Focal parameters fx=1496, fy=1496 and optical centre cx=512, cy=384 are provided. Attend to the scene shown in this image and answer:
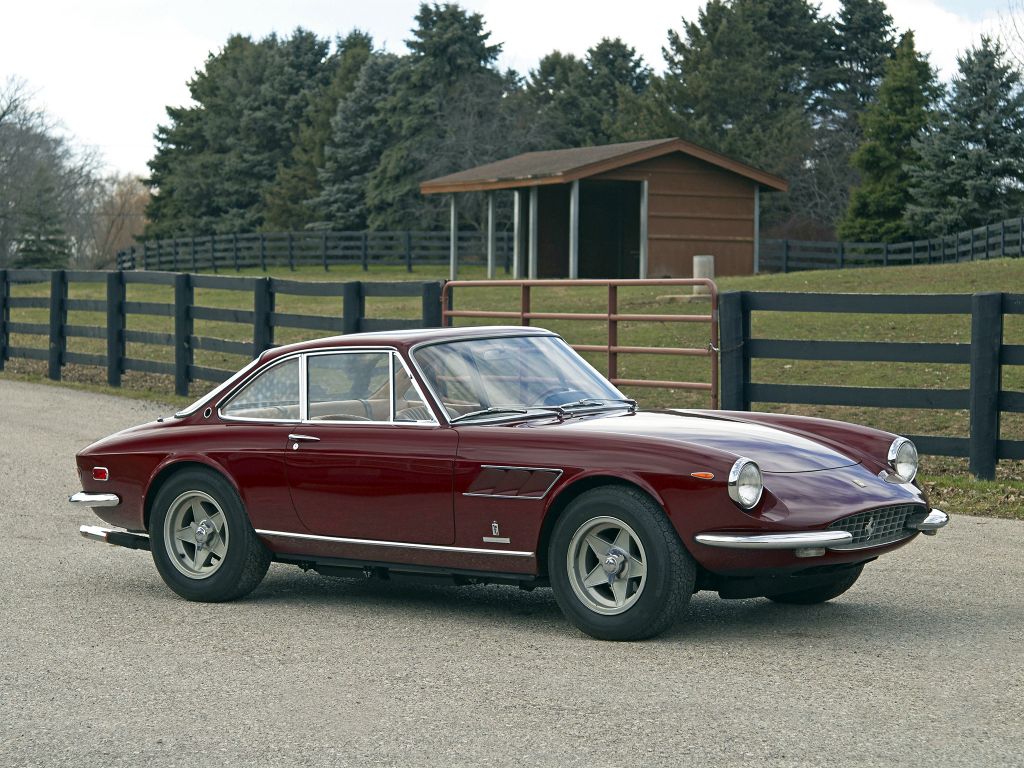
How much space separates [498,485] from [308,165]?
68134mm

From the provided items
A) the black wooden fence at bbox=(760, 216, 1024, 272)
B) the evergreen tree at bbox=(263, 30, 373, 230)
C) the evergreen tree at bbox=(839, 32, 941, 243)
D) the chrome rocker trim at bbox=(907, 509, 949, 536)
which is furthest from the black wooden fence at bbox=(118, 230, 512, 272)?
the chrome rocker trim at bbox=(907, 509, 949, 536)

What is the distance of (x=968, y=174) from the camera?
44781mm

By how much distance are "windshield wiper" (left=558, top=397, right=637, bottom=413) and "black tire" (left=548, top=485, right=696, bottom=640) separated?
944mm

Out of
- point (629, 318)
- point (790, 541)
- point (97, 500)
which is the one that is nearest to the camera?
point (790, 541)

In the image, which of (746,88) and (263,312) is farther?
(746,88)

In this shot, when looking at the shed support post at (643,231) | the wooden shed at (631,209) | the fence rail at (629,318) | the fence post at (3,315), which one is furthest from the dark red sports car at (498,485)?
the wooden shed at (631,209)

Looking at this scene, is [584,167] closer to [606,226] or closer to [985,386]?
[606,226]

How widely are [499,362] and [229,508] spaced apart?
5.06 ft

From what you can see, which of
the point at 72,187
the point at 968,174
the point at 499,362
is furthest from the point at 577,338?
the point at 72,187

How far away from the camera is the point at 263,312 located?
17.4 meters

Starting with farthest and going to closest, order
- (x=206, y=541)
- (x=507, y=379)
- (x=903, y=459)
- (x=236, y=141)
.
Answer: (x=236, y=141)
(x=206, y=541)
(x=507, y=379)
(x=903, y=459)

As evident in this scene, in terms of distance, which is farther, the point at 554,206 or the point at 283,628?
the point at 554,206

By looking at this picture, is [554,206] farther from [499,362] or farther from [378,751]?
[378,751]

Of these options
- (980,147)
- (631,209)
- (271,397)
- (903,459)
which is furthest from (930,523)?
(980,147)
